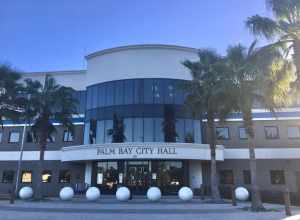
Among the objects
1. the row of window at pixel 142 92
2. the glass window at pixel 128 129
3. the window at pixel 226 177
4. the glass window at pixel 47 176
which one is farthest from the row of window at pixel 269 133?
the glass window at pixel 47 176

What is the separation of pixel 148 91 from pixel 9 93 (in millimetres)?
13724

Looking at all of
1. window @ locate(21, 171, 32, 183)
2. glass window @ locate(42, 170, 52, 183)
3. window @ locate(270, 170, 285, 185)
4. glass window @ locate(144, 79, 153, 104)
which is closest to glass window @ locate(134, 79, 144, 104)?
glass window @ locate(144, 79, 153, 104)

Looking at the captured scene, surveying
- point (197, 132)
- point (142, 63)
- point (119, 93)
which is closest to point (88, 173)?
point (119, 93)

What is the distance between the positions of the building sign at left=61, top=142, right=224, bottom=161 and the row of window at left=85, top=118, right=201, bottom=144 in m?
1.75

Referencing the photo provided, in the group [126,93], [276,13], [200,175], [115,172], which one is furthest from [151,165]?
[276,13]

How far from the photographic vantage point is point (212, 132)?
26.1 meters

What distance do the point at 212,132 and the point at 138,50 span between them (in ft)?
44.3

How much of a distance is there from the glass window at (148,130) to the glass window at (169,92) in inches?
112

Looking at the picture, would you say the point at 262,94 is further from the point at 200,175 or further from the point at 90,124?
the point at 90,124

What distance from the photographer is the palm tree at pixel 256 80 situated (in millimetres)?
17609

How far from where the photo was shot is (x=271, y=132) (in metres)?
33.8

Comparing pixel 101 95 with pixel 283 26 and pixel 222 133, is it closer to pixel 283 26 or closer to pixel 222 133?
pixel 222 133

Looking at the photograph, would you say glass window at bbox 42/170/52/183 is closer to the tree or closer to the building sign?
the building sign

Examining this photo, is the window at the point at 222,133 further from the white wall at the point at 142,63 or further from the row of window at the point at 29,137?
the row of window at the point at 29,137
